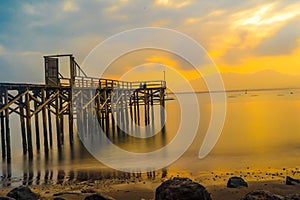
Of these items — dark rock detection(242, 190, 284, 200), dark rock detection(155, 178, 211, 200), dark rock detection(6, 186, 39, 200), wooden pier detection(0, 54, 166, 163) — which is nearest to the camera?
dark rock detection(242, 190, 284, 200)

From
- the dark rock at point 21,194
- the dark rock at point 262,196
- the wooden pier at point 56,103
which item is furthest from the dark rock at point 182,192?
the wooden pier at point 56,103

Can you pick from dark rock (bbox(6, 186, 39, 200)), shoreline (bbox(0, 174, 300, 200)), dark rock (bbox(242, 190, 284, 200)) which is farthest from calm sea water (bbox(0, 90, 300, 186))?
dark rock (bbox(242, 190, 284, 200))

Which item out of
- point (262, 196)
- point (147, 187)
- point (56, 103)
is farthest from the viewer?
point (56, 103)

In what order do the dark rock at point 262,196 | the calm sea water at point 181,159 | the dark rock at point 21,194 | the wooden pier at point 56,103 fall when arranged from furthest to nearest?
the wooden pier at point 56,103, the calm sea water at point 181,159, the dark rock at point 21,194, the dark rock at point 262,196

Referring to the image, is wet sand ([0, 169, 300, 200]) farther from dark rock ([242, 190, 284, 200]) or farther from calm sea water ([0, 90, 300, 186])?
→ dark rock ([242, 190, 284, 200])

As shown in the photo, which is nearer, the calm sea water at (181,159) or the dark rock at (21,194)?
the dark rock at (21,194)

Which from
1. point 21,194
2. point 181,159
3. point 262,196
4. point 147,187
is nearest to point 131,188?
point 147,187

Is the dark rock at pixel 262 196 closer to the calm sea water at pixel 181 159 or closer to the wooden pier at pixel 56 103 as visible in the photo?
the calm sea water at pixel 181 159

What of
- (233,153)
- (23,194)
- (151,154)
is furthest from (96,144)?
(23,194)

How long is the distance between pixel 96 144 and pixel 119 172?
28.2 ft

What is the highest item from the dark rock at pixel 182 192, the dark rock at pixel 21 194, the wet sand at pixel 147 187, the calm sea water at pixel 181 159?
the dark rock at pixel 182 192

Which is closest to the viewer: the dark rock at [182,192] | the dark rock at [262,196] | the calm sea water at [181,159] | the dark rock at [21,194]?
the dark rock at [262,196]

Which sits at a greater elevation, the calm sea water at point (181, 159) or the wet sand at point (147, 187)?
the wet sand at point (147, 187)

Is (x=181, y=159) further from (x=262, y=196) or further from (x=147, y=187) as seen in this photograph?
(x=262, y=196)
